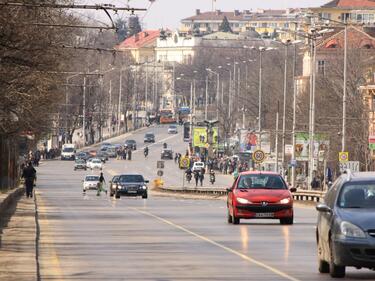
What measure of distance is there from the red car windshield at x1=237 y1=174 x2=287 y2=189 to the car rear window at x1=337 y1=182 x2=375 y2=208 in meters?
19.2

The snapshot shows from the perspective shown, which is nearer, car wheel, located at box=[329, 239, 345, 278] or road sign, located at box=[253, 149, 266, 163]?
car wheel, located at box=[329, 239, 345, 278]

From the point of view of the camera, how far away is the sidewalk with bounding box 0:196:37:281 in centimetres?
2341

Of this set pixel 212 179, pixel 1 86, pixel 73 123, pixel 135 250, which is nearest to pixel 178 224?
pixel 1 86

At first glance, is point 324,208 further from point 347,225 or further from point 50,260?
point 50,260

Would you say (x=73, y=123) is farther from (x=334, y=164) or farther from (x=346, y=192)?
(x=346, y=192)

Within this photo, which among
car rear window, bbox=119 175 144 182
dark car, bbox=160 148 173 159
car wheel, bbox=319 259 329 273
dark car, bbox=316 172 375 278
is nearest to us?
dark car, bbox=316 172 375 278

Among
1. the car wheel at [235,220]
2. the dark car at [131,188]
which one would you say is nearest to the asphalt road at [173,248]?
the car wheel at [235,220]

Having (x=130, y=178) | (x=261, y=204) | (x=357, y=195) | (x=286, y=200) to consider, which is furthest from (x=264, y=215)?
(x=130, y=178)

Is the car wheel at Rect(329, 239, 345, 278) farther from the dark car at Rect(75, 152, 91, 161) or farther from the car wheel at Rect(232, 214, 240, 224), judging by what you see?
the dark car at Rect(75, 152, 91, 161)

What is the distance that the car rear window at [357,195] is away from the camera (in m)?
24.1

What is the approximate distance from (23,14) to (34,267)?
17.5 meters

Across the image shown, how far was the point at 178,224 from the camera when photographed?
43.1 m

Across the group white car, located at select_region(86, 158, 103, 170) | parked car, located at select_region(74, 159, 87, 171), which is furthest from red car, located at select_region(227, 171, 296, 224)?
parked car, located at select_region(74, 159, 87, 171)

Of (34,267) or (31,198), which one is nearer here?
(34,267)
